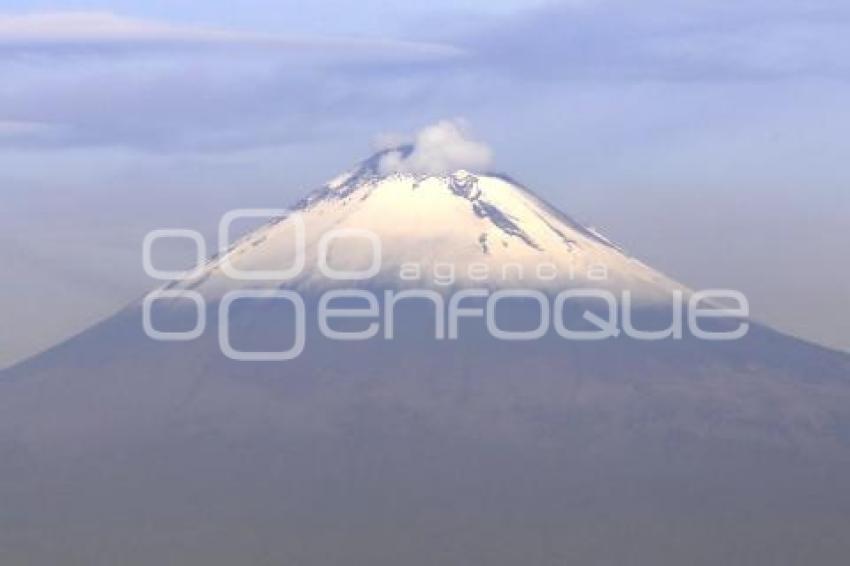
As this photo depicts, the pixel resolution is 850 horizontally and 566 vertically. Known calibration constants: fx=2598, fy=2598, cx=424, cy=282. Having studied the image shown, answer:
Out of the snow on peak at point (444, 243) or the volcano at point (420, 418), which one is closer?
the volcano at point (420, 418)

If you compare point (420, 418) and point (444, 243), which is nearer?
point (420, 418)

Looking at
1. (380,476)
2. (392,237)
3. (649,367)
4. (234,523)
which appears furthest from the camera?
(392,237)

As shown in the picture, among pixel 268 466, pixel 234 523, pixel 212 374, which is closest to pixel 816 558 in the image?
pixel 234 523

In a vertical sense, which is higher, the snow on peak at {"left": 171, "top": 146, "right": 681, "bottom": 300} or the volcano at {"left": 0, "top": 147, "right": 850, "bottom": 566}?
the snow on peak at {"left": 171, "top": 146, "right": 681, "bottom": 300}

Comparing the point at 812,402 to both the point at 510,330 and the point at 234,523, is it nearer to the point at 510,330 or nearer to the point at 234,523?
the point at 510,330

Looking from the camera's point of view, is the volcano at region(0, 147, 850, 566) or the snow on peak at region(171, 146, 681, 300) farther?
the snow on peak at region(171, 146, 681, 300)

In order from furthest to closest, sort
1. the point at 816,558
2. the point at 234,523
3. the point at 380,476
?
the point at 380,476
the point at 234,523
the point at 816,558

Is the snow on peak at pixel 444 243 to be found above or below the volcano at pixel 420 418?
above

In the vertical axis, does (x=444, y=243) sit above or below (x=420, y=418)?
above
